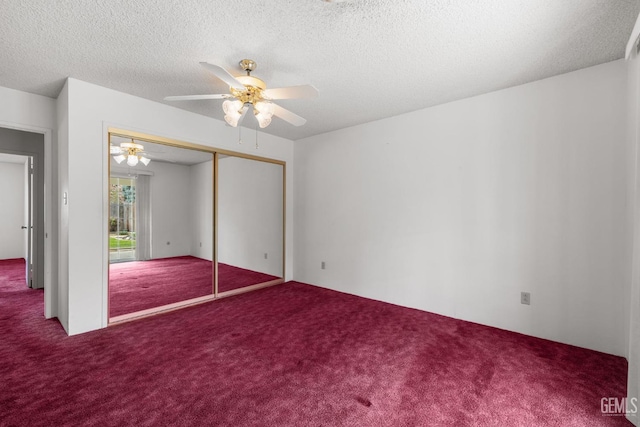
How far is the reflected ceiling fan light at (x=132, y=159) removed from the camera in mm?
3141

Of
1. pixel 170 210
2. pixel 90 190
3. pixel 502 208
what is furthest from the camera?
pixel 170 210

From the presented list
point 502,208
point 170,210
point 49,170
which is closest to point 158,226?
point 170,210

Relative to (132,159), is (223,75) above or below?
above

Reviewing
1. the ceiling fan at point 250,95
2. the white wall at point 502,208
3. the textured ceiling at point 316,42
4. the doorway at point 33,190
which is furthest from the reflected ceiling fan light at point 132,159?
the white wall at point 502,208

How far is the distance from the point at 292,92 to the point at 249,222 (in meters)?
2.77

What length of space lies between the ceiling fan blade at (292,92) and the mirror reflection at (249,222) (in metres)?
1.94

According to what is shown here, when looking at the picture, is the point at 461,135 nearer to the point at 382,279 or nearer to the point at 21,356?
the point at 382,279

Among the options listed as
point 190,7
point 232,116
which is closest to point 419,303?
point 232,116

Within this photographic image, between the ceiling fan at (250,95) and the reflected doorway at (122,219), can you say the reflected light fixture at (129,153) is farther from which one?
the ceiling fan at (250,95)

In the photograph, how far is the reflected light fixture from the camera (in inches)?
119

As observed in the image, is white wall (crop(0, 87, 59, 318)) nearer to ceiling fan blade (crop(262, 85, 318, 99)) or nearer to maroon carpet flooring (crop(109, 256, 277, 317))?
maroon carpet flooring (crop(109, 256, 277, 317))

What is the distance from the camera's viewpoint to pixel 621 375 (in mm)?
2006

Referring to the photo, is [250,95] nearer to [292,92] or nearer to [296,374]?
[292,92]

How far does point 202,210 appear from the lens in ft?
12.9
